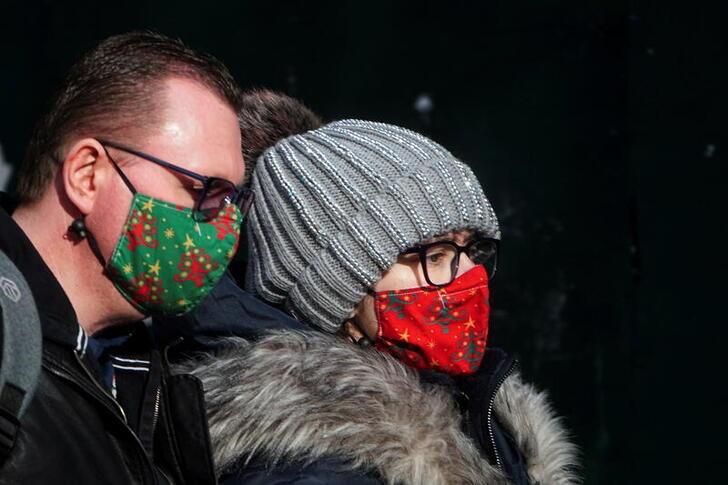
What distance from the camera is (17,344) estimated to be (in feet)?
4.55

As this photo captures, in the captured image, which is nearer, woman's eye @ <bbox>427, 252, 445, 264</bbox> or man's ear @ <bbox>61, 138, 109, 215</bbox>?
man's ear @ <bbox>61, 138, 109, 215</bbox>

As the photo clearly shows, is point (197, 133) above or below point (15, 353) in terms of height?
above

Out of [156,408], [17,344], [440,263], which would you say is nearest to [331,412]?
[156,408]

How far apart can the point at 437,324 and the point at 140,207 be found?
82 centimetres

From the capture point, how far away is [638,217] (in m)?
4.33

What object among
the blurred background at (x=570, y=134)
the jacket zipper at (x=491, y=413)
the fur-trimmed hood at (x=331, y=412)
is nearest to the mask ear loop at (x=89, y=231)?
the fur-trimmed hood at (x=331, y=412)

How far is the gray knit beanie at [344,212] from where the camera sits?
7.92 ft

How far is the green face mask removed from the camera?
6.70ft

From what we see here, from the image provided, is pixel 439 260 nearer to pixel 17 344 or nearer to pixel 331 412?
pixel 331 412

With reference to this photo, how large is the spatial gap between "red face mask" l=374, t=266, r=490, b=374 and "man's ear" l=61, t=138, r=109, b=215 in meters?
0.76

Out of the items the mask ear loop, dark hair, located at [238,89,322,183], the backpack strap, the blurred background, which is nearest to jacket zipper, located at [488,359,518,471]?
dark hair, located at [238,89,322,183]

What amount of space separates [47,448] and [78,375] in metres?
0.20

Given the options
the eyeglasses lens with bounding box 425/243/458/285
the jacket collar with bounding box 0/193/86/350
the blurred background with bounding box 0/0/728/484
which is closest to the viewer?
the jacket collar with bounding box 0/193/86/350

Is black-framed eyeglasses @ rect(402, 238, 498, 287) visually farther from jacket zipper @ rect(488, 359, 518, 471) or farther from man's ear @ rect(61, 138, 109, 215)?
man's ear @ rect(61, 138, 109, 215)
